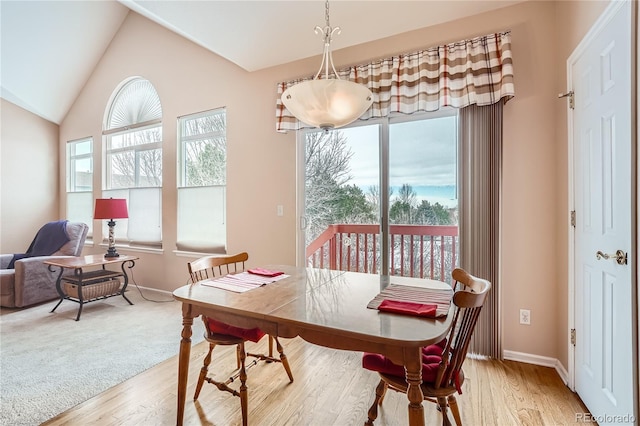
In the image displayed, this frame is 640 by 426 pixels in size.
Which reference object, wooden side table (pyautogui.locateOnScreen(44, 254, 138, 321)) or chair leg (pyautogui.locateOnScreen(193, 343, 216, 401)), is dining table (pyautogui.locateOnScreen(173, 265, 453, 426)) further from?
wooden side table (pyautogui.locateOnScreen(44, 254, 138, 321))

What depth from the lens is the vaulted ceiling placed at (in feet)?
8.37

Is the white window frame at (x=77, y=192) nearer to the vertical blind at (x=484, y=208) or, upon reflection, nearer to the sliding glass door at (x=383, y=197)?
the sliding glass door at (x=383, y=197)

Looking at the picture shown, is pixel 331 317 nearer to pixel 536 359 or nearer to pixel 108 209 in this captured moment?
pixel 536 359

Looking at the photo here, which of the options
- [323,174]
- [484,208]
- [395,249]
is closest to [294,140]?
[323,174]

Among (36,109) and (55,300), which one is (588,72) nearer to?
(55,300)

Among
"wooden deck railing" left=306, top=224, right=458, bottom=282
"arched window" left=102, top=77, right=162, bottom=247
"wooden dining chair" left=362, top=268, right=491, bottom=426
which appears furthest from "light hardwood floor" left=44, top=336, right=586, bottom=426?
"arched window" left=102, top=77, right=162, bottom=247

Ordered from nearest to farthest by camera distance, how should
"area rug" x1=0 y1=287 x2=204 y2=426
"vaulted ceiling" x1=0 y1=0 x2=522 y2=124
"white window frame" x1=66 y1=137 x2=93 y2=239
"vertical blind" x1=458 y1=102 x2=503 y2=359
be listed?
"area rug" x1=0 y1=287 x2=204 y2=426
"vertical blind" x1=458 y1=102 x2=503 y2=359
"vaulted ceiling" x1=0 y1=0 x2=522 y2=124
"white window frame" x1=66 y1=137 x2=93 y2=239

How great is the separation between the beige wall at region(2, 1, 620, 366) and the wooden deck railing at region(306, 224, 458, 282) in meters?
0.36

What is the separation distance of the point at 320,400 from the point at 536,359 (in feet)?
5.48

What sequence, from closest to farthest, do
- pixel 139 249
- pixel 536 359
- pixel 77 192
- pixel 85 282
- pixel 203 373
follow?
pixel 203 373 → pixel 536 359 → pixel 85 282 → pixel 139 249 → pixel 77 192

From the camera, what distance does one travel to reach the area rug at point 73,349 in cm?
194

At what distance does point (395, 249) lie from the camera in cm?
293

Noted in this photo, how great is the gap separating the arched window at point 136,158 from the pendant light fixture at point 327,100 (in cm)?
346

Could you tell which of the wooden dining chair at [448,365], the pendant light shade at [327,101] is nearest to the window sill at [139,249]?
the pendant light shade at [327,101]
